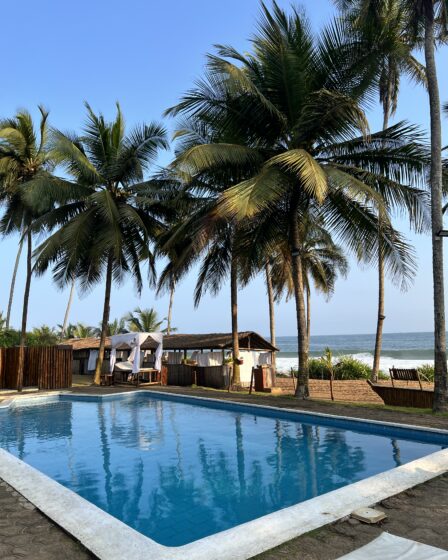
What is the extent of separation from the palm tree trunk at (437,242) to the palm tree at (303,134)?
3.14 ft

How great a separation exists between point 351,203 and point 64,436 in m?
9.19

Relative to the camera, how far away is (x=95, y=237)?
18.7 m

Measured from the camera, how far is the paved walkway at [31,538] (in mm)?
3373

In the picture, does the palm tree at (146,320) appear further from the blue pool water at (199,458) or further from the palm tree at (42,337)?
the blue pool water at (199,458)

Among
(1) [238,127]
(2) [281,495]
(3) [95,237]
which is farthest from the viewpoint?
(3) [95,237]

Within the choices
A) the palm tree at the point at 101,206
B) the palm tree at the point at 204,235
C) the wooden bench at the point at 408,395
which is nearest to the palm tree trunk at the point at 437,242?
the wooden bench at the point at 408,395

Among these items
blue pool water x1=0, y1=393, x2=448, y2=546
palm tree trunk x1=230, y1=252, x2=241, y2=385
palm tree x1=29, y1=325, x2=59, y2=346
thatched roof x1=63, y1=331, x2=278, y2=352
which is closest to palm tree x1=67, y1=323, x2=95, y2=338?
palm tree x1=29, y1=325, x2=59, y2=346

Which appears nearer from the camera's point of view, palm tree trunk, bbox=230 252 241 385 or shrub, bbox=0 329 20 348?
palm tree trunk, bbox=230 252 241 385

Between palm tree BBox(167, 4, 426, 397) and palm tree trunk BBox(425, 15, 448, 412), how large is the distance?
3.14ft

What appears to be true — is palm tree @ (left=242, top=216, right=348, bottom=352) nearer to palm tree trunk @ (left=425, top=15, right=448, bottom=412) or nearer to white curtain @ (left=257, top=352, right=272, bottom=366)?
white curtain @ (left=257, top=352, right=272, bottom=366)

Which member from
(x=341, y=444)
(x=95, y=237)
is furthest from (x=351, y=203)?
(x=95, y=237)

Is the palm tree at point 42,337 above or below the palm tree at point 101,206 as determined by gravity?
below

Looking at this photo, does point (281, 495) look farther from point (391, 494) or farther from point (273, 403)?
point (273, 403)

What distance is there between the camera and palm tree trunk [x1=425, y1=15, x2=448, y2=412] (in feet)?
33.2
